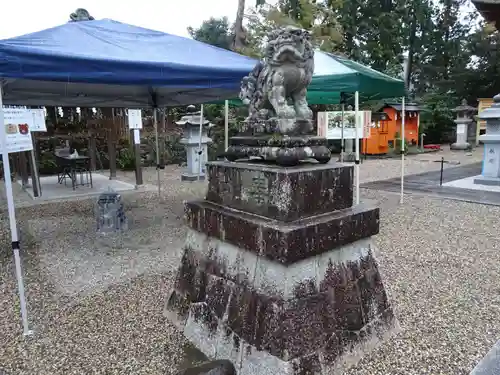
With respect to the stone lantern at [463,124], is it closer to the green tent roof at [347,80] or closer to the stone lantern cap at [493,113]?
the stone lantern cap at [493,113]

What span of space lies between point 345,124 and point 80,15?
147 inches

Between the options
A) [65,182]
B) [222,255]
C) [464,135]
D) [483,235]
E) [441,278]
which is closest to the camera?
[222,255]

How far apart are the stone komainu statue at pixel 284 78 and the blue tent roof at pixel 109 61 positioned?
1375 millimetres

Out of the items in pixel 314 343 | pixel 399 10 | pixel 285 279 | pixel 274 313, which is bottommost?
pixel 314 343

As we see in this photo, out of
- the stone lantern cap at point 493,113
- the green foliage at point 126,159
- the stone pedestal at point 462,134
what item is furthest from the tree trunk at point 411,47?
the green foliage at point 126,159

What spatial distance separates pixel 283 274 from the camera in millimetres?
1794

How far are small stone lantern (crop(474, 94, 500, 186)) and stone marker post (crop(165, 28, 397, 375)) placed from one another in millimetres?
6284

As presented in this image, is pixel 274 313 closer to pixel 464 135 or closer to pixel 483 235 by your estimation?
pixel 483 235

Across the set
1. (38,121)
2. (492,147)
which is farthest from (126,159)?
(492,147)

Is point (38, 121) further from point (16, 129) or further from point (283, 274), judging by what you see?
point (283, 274)

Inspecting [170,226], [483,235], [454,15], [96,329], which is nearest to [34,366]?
[96,329]

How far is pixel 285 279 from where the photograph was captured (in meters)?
1.79

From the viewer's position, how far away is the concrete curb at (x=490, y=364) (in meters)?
1.88

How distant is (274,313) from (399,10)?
19682 mm
